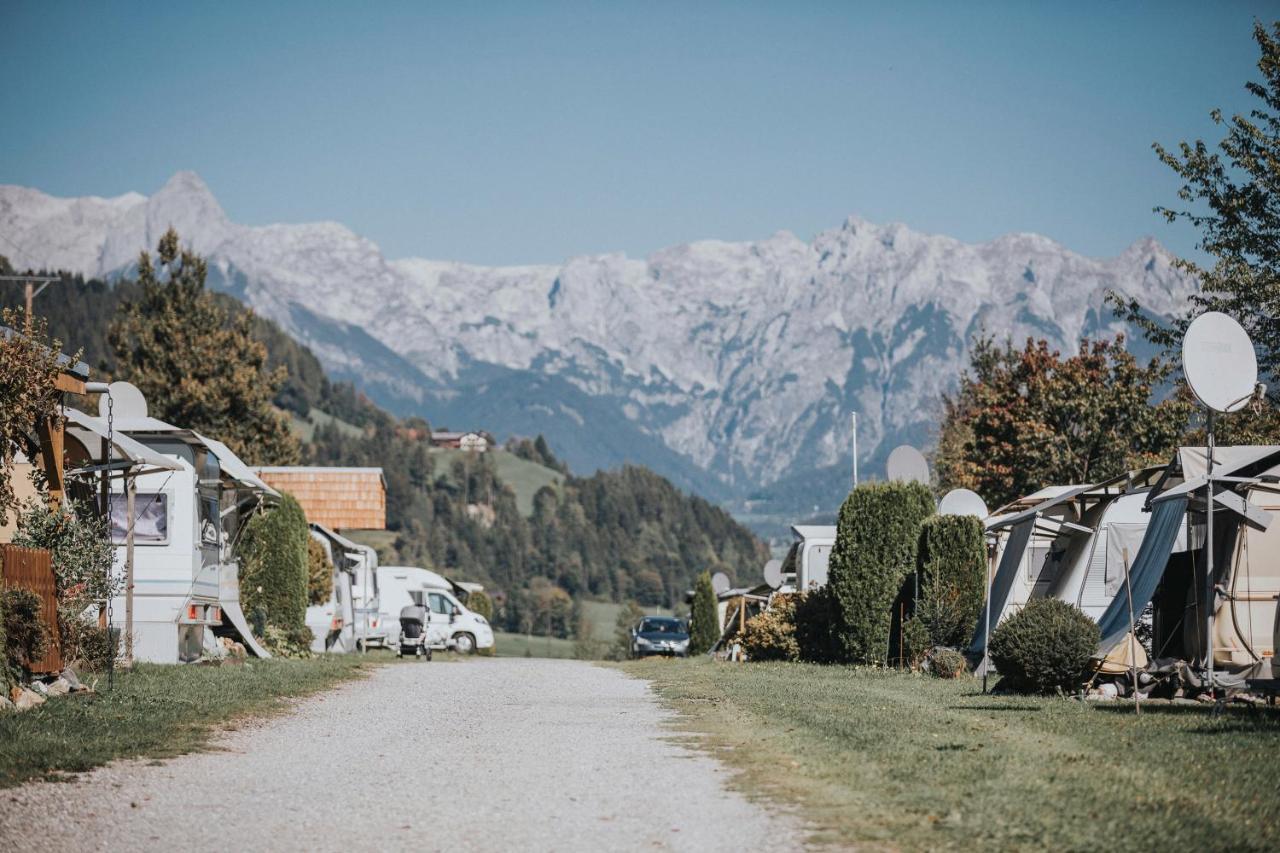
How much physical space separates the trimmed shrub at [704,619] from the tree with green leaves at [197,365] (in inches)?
590

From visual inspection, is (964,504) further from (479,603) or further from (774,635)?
(479,603)

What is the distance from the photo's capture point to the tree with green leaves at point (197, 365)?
48969 millimetres

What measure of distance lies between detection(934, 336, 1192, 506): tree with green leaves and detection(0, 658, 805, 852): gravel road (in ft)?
81.1

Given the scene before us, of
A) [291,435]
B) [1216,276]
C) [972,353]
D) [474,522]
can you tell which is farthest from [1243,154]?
[474,522]

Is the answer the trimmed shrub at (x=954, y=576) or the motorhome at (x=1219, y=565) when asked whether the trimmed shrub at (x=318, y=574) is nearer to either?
the trimmed shrub at (x=954, y=576)

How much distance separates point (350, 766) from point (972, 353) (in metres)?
45.1

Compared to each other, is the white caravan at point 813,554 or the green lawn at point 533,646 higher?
the white caravan at point 813,554

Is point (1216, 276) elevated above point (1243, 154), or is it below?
below

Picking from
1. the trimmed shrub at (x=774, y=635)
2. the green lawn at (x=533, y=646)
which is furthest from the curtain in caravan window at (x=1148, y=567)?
the green lawn at (x=533, y=646)

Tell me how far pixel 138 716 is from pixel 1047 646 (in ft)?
28.3

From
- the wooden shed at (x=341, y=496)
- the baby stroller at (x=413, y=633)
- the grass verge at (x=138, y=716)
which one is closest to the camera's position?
the grass verge at (x=138, y=716)

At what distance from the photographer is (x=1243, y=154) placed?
82.3 feet

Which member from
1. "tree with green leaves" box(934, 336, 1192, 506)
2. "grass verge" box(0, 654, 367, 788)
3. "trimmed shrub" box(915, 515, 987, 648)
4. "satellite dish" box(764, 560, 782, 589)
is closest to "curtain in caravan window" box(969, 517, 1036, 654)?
"trimmed shrub" box(915, 515, 987, 648)

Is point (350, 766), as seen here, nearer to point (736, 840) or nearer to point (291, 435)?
point (736, 840)
